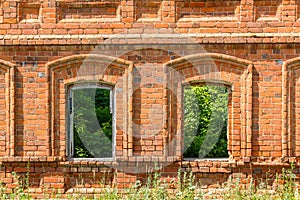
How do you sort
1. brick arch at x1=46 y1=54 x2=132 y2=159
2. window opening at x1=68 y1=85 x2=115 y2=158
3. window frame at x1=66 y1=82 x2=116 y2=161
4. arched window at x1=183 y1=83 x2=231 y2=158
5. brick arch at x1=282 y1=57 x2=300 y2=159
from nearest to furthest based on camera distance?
brick arch at x1=282 y1=57 x2=300 y2=159
brick arch at x1=46 y1=54 x2=132 y2=159
window frame at x1=66 y1=82 x2=116 y2=161
arched window at x1=183 y1=83 x2=231 y2=158
window opening at x1=68 y1=85 x2=115 y2=158

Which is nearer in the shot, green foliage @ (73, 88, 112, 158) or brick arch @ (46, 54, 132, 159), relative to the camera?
brick arch @ (46, 54, 132, 159)

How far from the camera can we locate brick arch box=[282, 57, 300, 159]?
303 inches

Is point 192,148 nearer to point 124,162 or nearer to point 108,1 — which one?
point 124,162

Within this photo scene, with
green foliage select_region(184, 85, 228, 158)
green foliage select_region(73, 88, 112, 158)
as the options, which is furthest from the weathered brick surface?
green foliage select_region(73, 88, 112, 158)

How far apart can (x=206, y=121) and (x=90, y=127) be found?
3.00 meters

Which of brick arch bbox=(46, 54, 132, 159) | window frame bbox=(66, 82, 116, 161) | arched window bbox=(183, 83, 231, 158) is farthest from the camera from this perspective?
arched window bbox=(183, 83, 231, 158)

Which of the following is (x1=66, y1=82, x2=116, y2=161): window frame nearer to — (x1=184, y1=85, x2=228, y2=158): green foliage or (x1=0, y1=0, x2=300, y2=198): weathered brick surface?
(x1=0, y1=0, x2=300, y2=198): weathered brick surface

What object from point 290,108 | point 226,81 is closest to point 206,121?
point 226,81

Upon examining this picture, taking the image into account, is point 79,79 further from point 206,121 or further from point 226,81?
point 206,121

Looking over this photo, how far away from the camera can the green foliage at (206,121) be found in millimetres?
9742

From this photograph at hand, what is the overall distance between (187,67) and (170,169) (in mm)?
1870

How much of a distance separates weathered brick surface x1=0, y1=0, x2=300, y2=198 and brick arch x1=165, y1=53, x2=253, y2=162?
0.02 metres

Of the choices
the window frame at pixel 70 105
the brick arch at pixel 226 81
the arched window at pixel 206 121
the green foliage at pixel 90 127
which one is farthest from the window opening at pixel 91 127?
the brick arch at pixel 226 81

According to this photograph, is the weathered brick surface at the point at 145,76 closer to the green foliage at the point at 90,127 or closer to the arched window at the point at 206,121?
the arched window at the point at 206,121
